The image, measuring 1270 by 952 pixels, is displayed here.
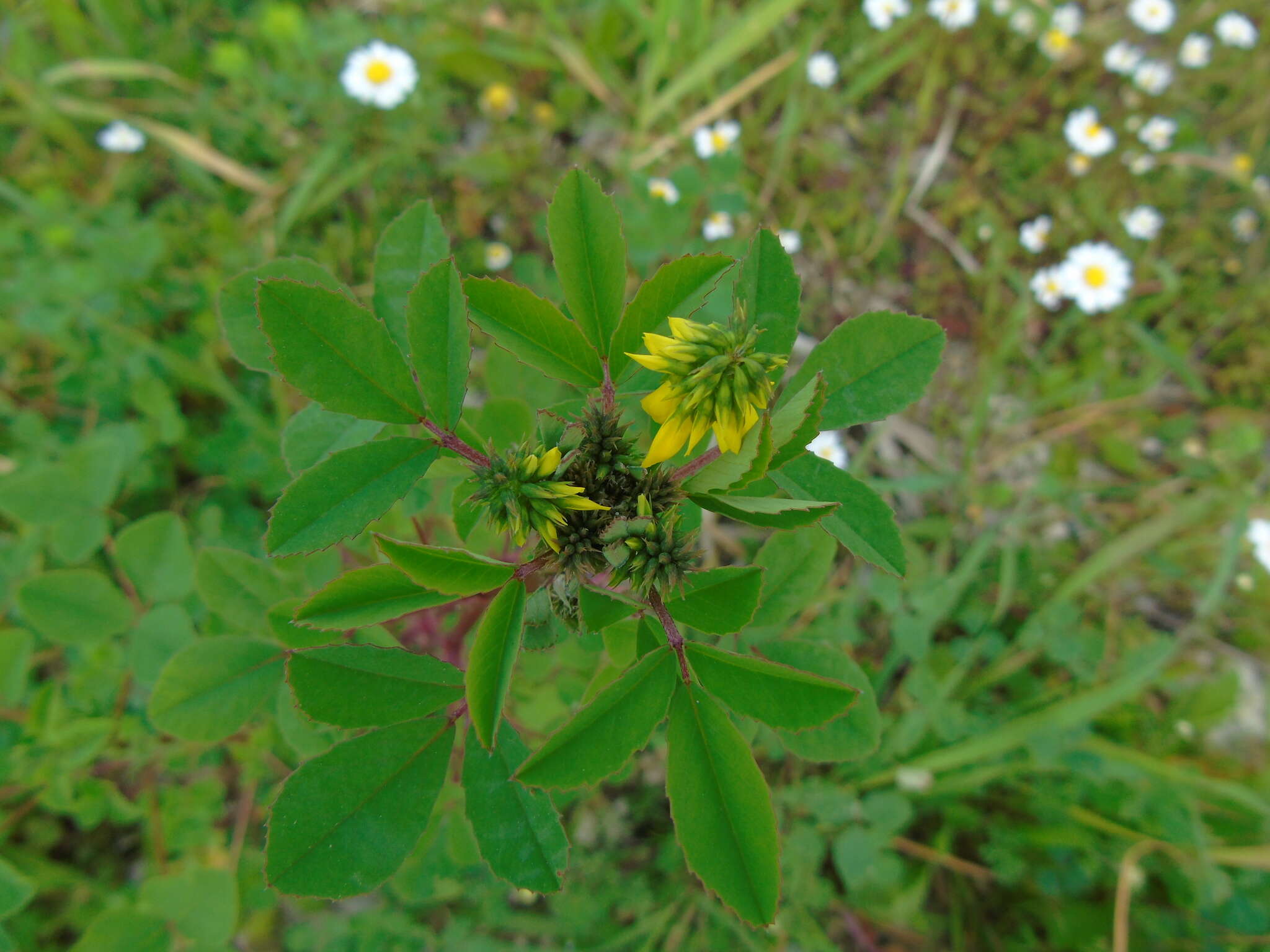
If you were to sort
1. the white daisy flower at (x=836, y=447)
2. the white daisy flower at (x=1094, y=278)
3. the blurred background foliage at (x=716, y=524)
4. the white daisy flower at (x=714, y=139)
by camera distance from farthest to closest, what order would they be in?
1. the white daisy flower at (x=714, y=139)
2. the white daisy flower at (x=1094, y=278)
3. the white daisy flower at (x=836, y=447)
4. the blurred background foliage at (x=716, y=524)

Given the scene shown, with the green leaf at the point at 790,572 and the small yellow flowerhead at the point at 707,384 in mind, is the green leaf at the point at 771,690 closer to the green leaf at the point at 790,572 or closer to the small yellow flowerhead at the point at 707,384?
the small yellow flowerhead at the point at 707,384

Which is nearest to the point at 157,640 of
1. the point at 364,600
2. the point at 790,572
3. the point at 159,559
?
the point at 159,559

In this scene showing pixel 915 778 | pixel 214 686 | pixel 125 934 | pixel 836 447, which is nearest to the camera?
pixel 214 686

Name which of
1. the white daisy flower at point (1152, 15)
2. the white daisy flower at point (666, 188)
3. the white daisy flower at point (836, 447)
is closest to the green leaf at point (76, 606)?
the white daisy flower at point (836, 447)

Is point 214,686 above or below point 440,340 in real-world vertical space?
below

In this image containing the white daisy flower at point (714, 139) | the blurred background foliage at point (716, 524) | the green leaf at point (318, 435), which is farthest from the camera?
the white daisy flower at point (714, 139)

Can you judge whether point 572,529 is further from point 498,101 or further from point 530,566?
point 498,101
